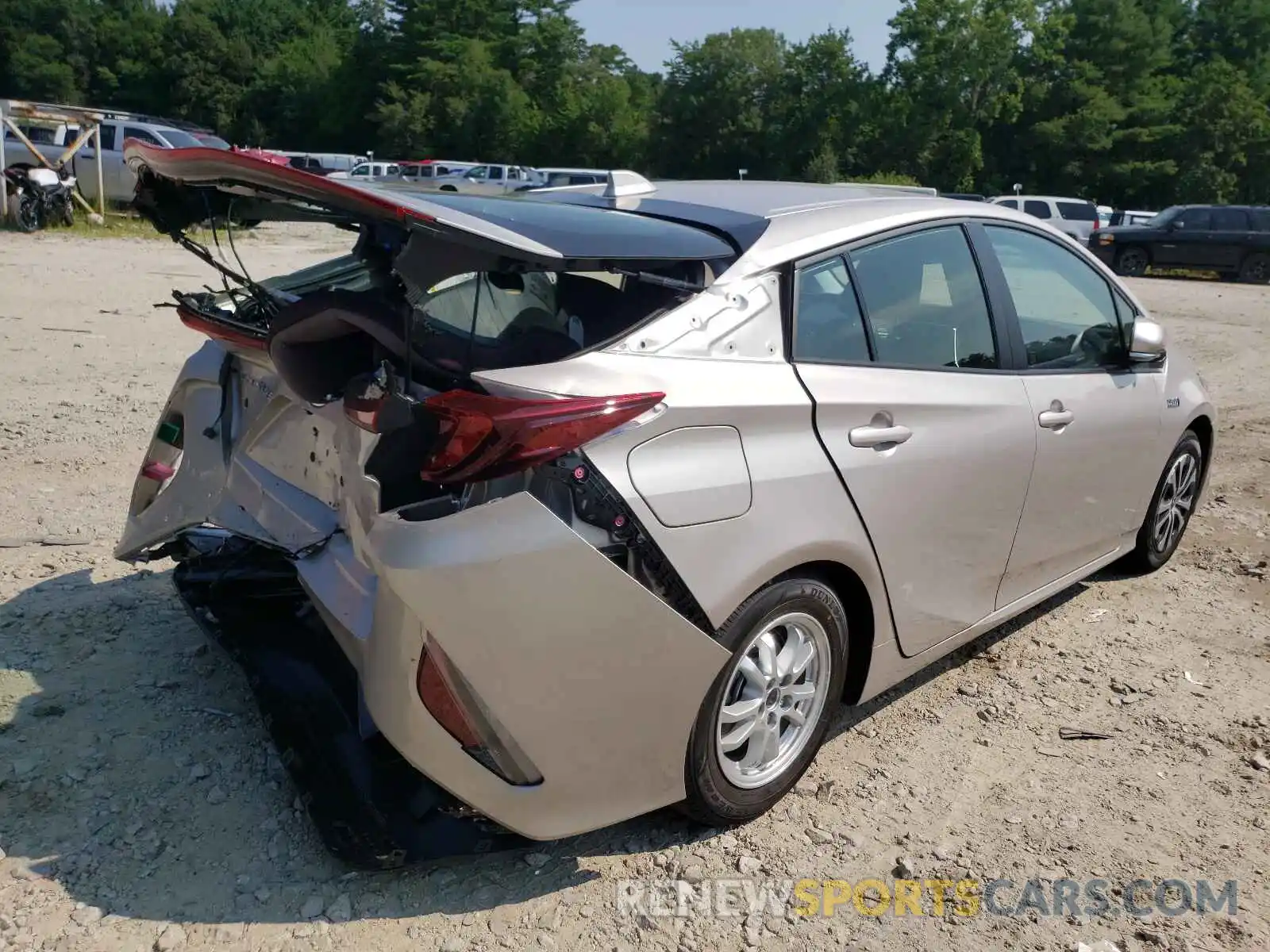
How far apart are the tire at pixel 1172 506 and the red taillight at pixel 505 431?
3337mm

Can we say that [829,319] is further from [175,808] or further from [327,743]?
[175,808]

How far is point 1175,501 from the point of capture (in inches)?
199

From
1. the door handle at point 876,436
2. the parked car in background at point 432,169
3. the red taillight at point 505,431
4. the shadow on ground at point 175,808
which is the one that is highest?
the parked car in background at point 432,169

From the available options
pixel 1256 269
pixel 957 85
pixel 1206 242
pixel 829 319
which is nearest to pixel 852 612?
pixel 829 319

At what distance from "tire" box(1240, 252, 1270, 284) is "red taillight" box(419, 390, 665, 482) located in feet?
82.0

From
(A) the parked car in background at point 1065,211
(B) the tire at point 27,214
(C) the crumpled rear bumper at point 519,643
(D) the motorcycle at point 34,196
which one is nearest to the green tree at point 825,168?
(A) the parked car in background at point 1065,211

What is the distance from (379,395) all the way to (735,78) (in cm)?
5862

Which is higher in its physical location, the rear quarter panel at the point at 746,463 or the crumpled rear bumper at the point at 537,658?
the rear quarter panel at the point at 746,463

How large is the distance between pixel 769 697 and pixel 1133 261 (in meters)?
24.5

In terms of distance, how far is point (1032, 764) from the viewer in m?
3.46

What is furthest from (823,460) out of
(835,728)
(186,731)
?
(186,731)

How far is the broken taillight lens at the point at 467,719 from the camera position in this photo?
2.43 metres

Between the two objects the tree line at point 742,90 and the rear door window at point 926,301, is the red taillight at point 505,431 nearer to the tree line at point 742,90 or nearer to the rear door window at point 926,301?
the rear door window at point 926,301

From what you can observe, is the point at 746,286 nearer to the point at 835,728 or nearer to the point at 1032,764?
the point at 835,728
